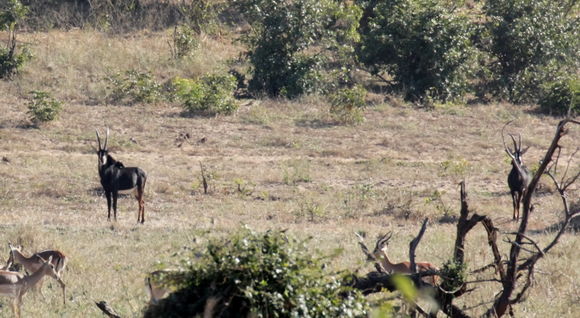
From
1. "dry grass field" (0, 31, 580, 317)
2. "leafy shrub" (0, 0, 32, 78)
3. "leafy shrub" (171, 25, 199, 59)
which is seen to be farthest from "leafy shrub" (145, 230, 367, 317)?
"leafy shrub" (171, 25, 199, 59)

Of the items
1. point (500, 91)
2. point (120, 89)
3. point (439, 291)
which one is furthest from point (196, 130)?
point (439, 291)

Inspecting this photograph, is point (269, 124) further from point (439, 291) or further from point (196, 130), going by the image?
point (439, 291)

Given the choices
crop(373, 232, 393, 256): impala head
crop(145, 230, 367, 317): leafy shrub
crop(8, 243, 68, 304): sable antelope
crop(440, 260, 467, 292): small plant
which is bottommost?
crop(8, 243, 68, 304): sable antelope

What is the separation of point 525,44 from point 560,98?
2.45 meters

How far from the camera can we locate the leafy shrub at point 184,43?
956 inches

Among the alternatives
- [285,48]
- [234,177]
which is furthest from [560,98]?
[234,177]

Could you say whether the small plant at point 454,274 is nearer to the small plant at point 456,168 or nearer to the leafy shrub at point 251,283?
the leafy shrub at point 251,283

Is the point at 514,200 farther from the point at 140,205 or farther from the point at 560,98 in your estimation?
the point at 560,98

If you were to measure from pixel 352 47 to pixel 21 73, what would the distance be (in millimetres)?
8729

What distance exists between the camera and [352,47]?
77.9 feet

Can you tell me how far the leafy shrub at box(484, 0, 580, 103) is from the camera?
2378 cm

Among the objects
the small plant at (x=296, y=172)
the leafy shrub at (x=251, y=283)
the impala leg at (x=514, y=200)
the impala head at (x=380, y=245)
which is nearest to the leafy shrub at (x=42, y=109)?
the small plant at (x=296, y=172)

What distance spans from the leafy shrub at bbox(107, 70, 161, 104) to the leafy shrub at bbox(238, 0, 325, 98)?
2.75 metres

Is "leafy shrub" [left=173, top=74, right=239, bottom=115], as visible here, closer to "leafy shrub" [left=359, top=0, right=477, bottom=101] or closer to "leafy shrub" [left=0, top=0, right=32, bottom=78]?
"leafy shrub" [left=0, top=0, right=32, bottom=78]
